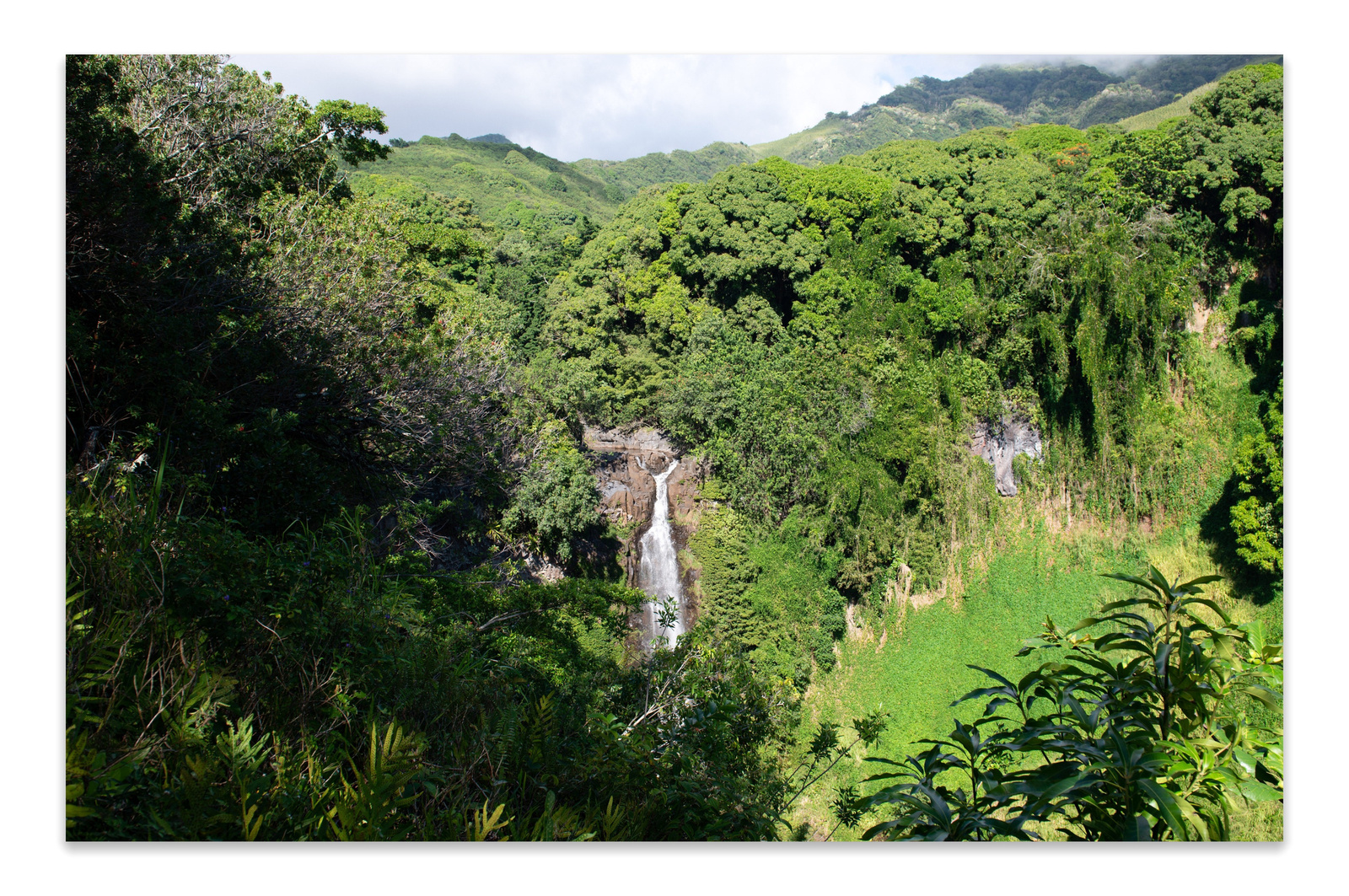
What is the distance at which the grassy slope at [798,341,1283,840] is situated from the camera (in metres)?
7.24

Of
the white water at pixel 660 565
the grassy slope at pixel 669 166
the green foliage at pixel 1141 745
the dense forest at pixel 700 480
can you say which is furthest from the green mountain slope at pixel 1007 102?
the white water at pixel 660 565

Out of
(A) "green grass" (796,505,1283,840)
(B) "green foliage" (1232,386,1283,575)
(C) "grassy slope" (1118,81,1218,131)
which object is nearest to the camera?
(B) "green foliage" (1232,386,1283,575)

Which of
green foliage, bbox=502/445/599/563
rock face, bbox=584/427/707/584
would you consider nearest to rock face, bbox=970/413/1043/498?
rock face, bbox=584/427/707/584

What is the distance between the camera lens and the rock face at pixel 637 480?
1084cm

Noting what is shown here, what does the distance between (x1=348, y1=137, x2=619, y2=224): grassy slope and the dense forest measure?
367cm

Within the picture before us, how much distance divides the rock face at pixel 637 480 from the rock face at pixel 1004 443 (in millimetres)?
4220

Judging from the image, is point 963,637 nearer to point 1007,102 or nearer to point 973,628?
point 973,628

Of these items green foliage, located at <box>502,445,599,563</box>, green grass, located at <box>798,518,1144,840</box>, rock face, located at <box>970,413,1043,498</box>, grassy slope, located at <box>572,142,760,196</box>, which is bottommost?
green grass, located at <box>798,518,1144,840</box>

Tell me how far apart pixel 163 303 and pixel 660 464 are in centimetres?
863

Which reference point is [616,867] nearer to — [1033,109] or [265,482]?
[265,482]

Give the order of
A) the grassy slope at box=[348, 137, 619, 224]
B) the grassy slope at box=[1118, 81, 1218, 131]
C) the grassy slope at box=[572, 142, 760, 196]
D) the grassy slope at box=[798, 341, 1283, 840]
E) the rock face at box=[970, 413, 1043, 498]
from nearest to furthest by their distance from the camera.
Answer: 1. the grassy slope at box=[1118, 81, 1218, 131]
2. the grassy slope at box=[798, 341, 1283, 840]
3. the rock face at box=[970, 413, 1043, 498]
4. the grassy slope at box=[572, 142, 760, 196]
5. the grassy slope at box=[348, 137, 619, 224]

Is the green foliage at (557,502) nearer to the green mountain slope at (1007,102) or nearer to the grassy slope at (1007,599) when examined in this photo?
the grassy slope at (1007,599)

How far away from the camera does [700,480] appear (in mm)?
11586

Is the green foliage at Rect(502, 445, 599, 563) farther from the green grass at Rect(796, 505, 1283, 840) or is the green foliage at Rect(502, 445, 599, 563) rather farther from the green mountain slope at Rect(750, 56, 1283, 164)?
the green mountain slope at Rect(750, 56, 1283, 164)
